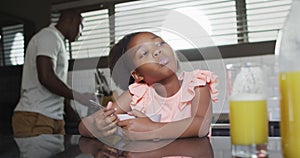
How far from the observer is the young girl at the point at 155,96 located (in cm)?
75

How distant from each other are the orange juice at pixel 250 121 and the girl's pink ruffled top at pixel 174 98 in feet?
1.37

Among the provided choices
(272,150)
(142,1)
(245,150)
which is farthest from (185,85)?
(142,1)

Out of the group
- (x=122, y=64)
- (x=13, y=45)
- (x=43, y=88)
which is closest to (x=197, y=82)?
(x=122, y=64)

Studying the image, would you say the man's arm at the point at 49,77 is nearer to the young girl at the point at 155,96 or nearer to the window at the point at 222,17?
the window at the point at 222,17

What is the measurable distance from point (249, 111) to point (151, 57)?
1.48ft

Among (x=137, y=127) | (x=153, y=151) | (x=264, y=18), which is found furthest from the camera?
(x=264, y=18)

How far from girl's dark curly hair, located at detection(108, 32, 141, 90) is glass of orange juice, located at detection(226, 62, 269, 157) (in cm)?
49

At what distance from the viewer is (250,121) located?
41 centimetres

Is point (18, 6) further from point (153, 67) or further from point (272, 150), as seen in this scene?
point (272, 150)

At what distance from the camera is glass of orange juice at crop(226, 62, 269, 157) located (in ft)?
1.31

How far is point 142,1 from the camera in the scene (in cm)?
231

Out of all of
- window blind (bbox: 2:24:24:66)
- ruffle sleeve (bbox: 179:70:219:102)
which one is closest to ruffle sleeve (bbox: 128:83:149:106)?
ruffle sleeve (bbox: 179:70:219:102)

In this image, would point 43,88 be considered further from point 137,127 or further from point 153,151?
point 153,151

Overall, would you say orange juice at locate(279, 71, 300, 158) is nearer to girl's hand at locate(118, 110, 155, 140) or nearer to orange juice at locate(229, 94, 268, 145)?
orange juice at locate(229, 94, 268, 145)
